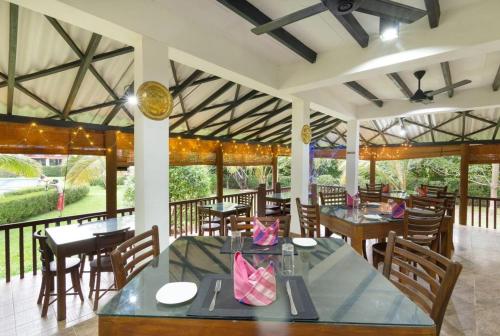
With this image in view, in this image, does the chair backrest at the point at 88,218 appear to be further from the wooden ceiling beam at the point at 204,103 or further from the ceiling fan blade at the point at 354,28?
the ceiling fan blade at the point at 354,28

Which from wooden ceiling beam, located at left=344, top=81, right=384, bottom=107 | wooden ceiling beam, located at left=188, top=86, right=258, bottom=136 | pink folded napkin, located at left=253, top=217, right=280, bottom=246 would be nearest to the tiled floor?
pink folded napkin, located at left=253, top=217, right=280, bottom=246

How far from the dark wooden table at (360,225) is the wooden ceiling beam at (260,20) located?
220 centimetres

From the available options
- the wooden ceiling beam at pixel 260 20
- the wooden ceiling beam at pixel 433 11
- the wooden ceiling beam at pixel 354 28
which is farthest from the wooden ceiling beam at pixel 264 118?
the wooden ceiling beam at pixel 433 11

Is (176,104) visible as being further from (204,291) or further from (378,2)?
(204,291)

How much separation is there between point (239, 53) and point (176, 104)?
1.68 metres

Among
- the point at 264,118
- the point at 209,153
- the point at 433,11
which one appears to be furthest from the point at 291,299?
the point at 264,118

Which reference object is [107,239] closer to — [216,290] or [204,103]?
[216,290]

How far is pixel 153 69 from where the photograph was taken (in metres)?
2.61

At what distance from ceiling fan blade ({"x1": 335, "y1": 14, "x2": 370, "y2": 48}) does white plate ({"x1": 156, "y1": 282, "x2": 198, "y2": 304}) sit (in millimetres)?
2698

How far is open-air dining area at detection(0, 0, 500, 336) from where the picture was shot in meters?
1.22

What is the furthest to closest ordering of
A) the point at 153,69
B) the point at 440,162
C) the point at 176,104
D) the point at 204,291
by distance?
the point at 440,162 < the point at 176,104 < the point at 153,69 < the point at 204,291

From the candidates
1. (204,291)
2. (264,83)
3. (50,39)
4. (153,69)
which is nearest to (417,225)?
(204,291)

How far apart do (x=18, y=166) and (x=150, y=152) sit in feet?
13.0

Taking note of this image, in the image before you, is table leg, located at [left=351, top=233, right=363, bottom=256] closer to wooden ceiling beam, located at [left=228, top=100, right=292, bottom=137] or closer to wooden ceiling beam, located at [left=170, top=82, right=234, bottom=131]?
wooden ceiling beam, located at [left=170, top=82, right=234, bottom=131]
